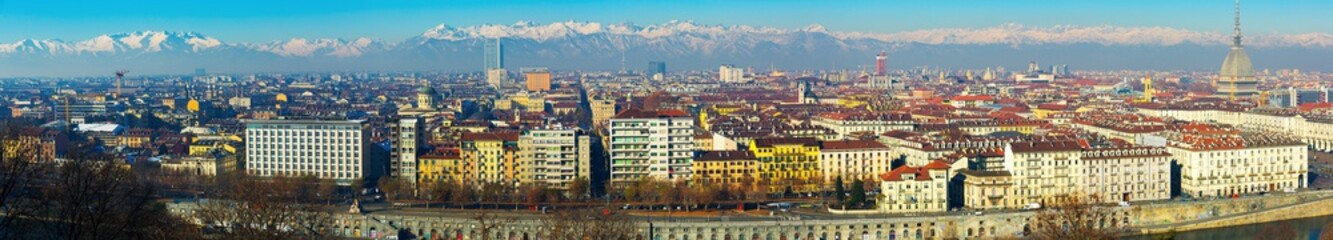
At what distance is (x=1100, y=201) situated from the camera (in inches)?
761

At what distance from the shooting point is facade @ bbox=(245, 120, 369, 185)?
23.0m

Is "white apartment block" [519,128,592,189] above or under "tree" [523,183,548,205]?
above

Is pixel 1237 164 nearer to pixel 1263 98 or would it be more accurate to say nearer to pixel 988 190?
pixel 988 190

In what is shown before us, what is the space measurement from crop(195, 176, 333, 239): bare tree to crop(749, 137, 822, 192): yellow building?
696 cm

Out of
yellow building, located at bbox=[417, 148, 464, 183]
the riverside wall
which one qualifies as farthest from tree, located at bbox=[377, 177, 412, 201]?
the riverside wall

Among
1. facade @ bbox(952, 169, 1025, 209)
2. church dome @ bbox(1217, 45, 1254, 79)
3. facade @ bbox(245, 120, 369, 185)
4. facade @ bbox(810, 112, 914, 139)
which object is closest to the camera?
facade @ bbox(952, 169, 1025, 209)

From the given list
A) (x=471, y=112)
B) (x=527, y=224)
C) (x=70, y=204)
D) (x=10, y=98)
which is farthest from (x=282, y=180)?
(x=10, y=98)

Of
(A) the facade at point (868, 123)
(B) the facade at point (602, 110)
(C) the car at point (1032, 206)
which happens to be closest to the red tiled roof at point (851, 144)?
(C) the car at point (1032, 206)

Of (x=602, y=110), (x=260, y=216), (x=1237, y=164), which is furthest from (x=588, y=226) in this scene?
(x=602, y=110)

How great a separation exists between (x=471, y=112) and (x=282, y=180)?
2275 centimetres

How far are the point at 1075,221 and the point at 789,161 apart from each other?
743 cm

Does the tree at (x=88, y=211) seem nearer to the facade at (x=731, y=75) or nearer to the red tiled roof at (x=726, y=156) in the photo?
the red tiled roof at (x=726, y=156)

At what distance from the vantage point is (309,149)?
76.2ft

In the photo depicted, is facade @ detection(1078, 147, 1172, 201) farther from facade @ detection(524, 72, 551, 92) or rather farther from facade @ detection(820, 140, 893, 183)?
facade @ detection(524, 72, 551, 92)
